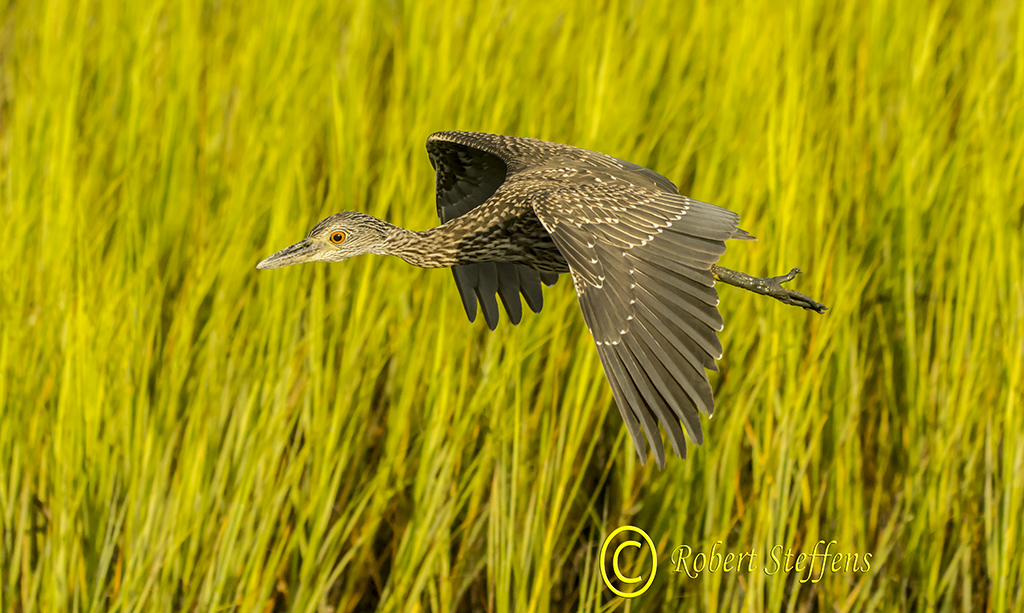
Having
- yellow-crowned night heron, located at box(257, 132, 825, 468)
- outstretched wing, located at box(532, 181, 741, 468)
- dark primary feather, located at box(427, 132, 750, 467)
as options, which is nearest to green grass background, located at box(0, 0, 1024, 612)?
yellow-crowned night heron, located at box(257, 132, 825, 468)

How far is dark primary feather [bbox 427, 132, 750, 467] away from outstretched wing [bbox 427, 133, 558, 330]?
0.08 m

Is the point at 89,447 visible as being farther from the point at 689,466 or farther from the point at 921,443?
the point at 921,443

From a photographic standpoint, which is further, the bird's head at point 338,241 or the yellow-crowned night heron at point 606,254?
the bird's head at point 338,241

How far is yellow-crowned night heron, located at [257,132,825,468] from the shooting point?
1.51 m

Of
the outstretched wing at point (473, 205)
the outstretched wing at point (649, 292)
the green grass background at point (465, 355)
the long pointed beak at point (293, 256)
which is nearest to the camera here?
the outstretched wing at point (649, 292)

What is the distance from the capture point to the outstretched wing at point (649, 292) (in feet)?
4.86

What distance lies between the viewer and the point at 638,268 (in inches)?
66.4

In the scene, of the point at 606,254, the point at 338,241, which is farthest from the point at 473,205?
the point at 606,254

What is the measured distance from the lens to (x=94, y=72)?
3.12m

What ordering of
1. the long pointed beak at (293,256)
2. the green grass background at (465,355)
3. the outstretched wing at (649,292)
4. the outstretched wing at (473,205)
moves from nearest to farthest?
the outstretched wing at (649,292), the long pointed beak at (293,256), the green grass background at (465,355), the outstretched wing at (473,205)

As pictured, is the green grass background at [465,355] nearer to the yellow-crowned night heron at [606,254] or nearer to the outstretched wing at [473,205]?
the outstretched wing at [473,205]

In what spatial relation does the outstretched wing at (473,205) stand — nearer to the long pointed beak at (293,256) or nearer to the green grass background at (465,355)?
the green grass background at (465,355)

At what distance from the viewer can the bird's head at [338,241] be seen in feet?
5.99

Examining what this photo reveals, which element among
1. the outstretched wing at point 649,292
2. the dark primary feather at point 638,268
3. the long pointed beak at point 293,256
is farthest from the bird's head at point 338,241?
the outstretched wing at point 649,292
